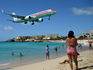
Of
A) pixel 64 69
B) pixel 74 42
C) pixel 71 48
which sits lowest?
pixel 64 69

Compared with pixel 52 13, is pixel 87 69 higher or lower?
lower

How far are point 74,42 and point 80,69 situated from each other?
1937 mm

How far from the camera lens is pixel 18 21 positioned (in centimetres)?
3622

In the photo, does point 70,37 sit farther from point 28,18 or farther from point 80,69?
point 28,18

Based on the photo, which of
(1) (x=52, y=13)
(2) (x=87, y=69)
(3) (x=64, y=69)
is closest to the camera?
(2) (x=87, y=69)

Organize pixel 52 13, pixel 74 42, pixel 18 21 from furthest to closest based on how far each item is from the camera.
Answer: pixel 18 21, pixel 52 13, pixel 74 42

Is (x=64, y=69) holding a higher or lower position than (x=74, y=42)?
lower

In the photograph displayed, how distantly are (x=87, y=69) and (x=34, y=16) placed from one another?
2441 cm

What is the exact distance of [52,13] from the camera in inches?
989

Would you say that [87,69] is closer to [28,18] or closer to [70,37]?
[70,37]

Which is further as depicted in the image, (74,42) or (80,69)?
(80,69)

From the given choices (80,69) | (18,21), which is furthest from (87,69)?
(18,21)

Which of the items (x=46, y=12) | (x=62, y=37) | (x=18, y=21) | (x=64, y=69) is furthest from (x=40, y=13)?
(x=62, y=37)

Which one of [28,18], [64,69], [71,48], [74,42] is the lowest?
[64,69]
